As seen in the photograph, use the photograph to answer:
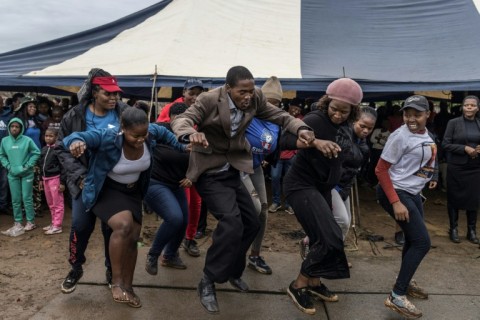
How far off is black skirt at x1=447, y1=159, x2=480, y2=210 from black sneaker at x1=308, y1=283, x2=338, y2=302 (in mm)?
2766

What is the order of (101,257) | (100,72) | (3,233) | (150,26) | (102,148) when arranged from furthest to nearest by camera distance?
1. (150,26)
2. (3,233)
3. (101,257)
4. (100,72)
5. (102,148)

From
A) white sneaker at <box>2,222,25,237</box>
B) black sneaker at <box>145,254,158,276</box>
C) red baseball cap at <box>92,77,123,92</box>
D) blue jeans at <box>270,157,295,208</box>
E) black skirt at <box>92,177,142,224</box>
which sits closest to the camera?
black skirt at <box>92,177,142,224</box>

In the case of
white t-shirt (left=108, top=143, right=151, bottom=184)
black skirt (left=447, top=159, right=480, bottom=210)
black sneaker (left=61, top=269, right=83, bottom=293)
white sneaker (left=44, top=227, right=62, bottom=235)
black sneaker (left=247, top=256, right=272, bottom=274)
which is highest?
white t-shirt (left=108, top=143, right=151, bottom=184)

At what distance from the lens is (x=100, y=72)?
3.51m

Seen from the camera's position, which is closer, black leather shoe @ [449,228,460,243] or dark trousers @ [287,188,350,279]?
dark trousers @ [287,188,350,279]

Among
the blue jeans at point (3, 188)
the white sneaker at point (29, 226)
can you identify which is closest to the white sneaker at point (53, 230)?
the white sneaker at point (29, 226)

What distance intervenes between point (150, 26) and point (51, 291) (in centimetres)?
529

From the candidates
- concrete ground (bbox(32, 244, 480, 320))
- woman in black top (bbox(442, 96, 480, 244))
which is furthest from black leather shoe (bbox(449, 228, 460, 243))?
concrete ground (bbox(32, 244, 480, 320))

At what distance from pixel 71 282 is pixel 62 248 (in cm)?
160

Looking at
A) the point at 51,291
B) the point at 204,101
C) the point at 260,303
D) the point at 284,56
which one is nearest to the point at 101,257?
the point at 51,291

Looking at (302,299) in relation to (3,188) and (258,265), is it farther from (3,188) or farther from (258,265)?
(3,188)

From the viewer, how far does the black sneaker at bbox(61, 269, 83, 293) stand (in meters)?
3.48

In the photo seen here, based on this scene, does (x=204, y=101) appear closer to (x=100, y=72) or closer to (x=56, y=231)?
(x=100, y=72)

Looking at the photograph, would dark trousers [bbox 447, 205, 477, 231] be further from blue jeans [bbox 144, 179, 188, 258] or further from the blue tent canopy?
blue jeans [bbox 144, 179, 188, 258]
